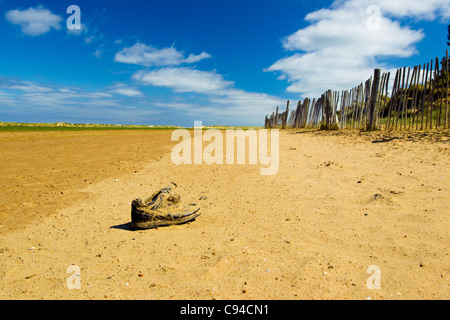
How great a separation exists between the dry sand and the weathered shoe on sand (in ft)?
0.30

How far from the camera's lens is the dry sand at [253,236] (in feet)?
6.79

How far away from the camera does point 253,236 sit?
9.64ft

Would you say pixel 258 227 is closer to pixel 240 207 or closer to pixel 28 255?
pixel 240 207

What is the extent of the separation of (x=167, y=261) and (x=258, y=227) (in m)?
1.12

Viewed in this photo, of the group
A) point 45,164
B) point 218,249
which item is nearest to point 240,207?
point 218,249

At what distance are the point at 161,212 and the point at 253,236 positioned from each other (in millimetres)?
1139

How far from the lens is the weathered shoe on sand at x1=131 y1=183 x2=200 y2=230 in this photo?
3293mm
